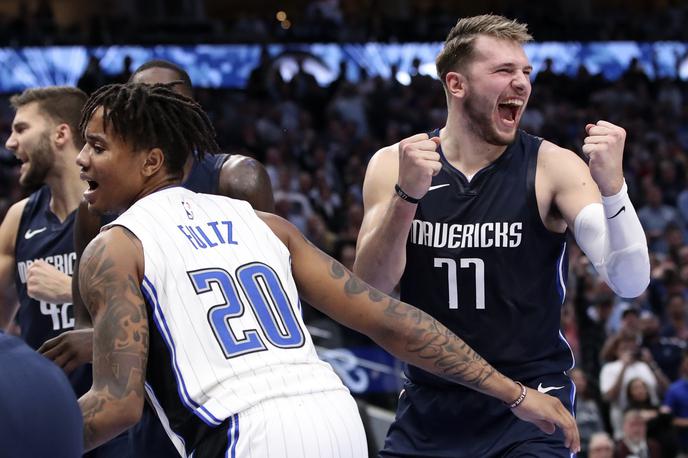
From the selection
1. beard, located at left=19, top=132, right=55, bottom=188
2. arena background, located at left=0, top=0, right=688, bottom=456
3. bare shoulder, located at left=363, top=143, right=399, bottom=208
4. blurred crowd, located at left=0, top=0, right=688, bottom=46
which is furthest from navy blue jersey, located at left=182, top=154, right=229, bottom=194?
blurred crowd, located at left=0, top=0, right=688, bottom=46

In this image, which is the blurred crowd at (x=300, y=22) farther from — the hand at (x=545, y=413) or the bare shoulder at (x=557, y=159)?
the hand at (x=545, y=413)

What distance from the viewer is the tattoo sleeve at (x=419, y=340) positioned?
3348mm

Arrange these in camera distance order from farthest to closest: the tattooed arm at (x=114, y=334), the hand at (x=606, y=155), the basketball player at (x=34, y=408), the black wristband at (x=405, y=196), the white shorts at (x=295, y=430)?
1. the black wristband at (x=405, y=196)
2. the hand at (x=606, y=155)
3. the white shorts at (x=295, y=430)
4. the tattooed arm at (x=114, y=334)
5. the basketball player at (x=34, y=408)

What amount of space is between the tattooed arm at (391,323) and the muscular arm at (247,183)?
1159 mm

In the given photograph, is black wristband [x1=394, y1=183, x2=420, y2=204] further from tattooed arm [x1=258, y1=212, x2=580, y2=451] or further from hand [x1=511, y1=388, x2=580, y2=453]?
hand [x1=511, y1=388, x2=580, y2=453]

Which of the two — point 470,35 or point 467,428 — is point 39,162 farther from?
point 467,428

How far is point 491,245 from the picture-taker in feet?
14.2

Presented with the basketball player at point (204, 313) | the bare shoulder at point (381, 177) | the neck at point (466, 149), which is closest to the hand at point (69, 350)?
the basketball player at point (204, 313)

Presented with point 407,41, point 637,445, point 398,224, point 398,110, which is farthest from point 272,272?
point 407,41

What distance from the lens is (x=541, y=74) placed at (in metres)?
21.2

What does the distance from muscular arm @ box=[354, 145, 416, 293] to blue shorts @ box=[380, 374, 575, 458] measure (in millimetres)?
466

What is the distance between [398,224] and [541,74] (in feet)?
57.6

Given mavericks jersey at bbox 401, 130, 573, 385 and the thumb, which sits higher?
mavericks jersey at bbox 401, 130, 573, 385

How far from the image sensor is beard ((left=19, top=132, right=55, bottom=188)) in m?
5.26
